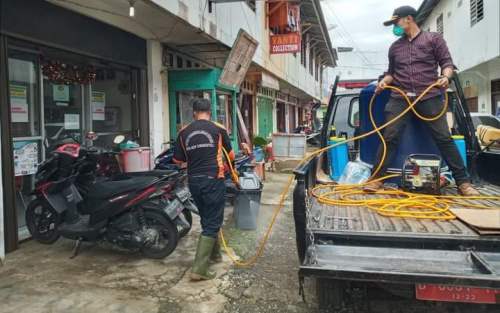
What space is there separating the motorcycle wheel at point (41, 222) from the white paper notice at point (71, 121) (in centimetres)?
162

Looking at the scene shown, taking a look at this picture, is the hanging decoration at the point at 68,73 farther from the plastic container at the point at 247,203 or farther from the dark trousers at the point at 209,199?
the dark trousers at the point at 209,199

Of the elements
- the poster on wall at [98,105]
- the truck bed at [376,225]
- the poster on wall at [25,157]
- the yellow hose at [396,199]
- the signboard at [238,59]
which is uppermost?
the signboard at [238,59]

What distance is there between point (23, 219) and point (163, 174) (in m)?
1.92

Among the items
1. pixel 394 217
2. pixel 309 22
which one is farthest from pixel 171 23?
pixel 309 22

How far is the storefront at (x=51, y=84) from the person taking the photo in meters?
4.73

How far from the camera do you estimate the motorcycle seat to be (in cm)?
438

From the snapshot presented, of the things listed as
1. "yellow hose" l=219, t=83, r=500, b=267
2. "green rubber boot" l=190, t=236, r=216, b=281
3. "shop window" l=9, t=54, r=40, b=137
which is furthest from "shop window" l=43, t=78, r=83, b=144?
"green rubber boot" l=190, t=236, r=216, b=281

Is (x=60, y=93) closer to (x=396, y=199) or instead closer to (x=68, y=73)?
(x=68, y=73)

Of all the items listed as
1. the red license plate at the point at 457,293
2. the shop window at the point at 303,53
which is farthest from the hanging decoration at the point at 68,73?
the shop window at the point at 303,53

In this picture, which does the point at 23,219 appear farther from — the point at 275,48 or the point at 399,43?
the point at 275,48

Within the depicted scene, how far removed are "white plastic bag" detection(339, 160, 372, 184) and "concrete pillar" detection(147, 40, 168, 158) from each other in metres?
4.18

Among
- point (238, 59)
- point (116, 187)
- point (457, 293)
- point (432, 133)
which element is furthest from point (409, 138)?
point (238, 59)

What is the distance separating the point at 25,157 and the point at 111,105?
2.21 m

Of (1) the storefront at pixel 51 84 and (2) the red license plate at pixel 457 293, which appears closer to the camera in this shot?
(2) the red license plate at pixel 457 293
